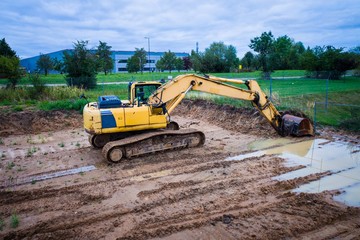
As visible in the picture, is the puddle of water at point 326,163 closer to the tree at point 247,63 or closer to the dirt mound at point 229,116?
the dirt mound at point 229,116

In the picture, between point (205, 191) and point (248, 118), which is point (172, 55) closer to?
point (248, 118)

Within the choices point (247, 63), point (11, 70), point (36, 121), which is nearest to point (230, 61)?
point (247, 63)

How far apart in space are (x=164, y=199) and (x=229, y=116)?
28.0 feet

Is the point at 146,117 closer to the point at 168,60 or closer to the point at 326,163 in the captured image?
the point at 326,163

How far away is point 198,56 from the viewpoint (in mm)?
45219

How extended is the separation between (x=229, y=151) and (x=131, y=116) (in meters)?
3.25

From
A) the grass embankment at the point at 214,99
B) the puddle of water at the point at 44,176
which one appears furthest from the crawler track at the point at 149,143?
the grass embankment at the point at 214,99

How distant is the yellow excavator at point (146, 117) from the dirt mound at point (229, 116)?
1698 mm

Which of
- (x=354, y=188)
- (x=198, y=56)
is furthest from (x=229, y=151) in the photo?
(x=198, y=56)

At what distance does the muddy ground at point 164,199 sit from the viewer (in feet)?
15.7

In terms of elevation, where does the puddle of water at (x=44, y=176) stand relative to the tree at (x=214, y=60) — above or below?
below

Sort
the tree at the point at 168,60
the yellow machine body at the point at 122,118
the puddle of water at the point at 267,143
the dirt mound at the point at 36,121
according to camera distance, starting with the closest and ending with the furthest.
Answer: the yellow machine body at the point at 122,118
the puddle of water at the point at 267,143
the dirt mound at the point at 36,121
the tree at the point at 168,60

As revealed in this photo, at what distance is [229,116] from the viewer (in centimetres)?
1381

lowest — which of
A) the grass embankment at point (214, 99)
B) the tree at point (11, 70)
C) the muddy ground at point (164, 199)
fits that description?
the muddy ground at point (164, 199)
